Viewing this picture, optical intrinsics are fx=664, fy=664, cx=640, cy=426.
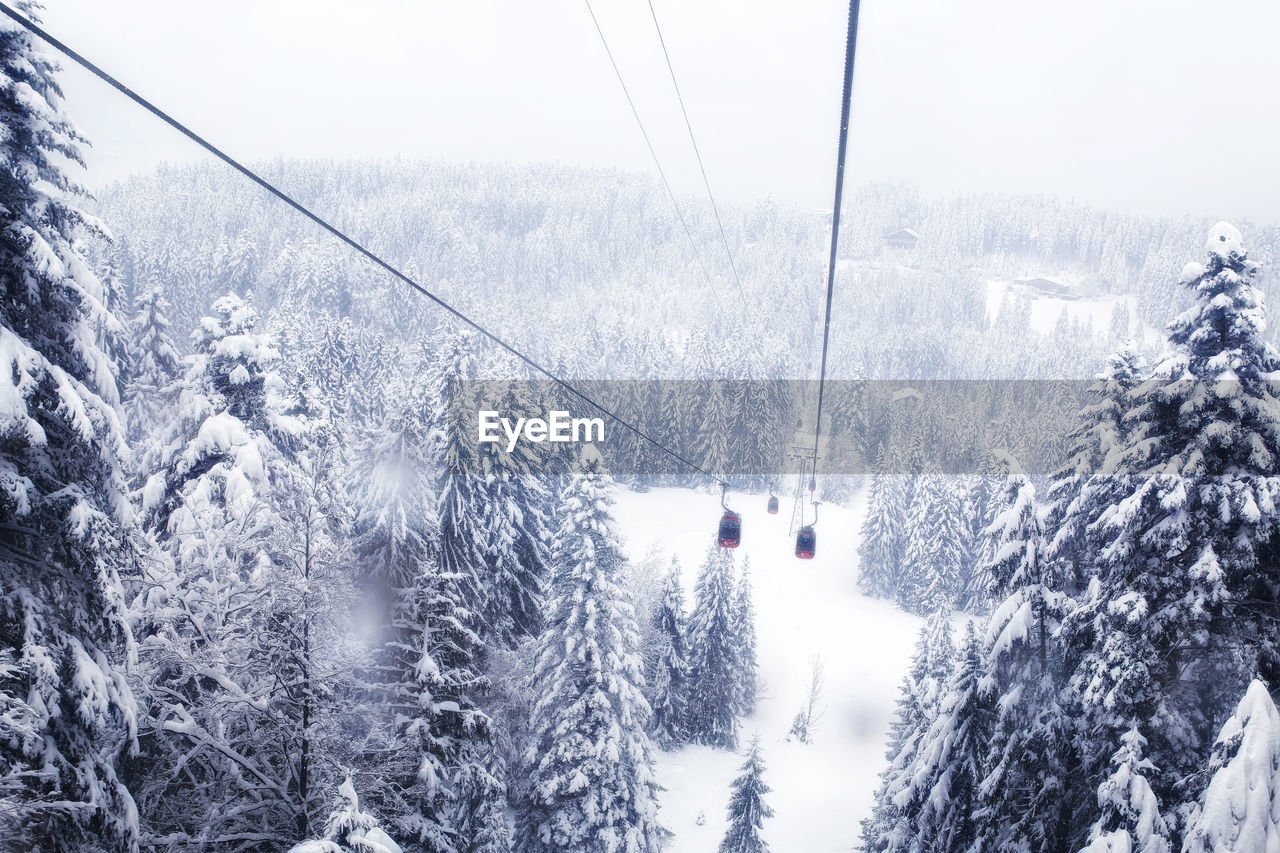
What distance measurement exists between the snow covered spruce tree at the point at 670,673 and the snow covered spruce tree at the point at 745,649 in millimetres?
4549

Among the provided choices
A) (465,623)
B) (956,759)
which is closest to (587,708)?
(465,623)

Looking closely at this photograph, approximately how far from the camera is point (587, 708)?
62.6ft

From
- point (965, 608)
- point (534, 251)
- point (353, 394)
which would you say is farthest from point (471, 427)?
point (534, 251)

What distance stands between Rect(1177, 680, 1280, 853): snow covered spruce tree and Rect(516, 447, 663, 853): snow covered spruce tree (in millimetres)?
14733

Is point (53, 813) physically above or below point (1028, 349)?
below

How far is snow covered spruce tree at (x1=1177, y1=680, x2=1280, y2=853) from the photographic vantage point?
5855mm

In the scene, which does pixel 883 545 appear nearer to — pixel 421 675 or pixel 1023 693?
pixel 1023 693

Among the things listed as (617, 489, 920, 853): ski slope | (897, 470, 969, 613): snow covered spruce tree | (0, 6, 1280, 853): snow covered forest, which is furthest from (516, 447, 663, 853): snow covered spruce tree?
(897, 470, 969, 613): snow covered spruce tree

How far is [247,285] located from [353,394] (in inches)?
2410

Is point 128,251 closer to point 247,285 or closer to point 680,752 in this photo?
point 247,285

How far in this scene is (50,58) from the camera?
320 inches

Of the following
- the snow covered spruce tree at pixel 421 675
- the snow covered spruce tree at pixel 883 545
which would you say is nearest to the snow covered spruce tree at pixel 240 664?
the snow covered spruce tree at pixel 421 675

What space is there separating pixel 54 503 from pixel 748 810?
2372 centimetres

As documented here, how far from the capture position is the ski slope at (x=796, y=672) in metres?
32.4
